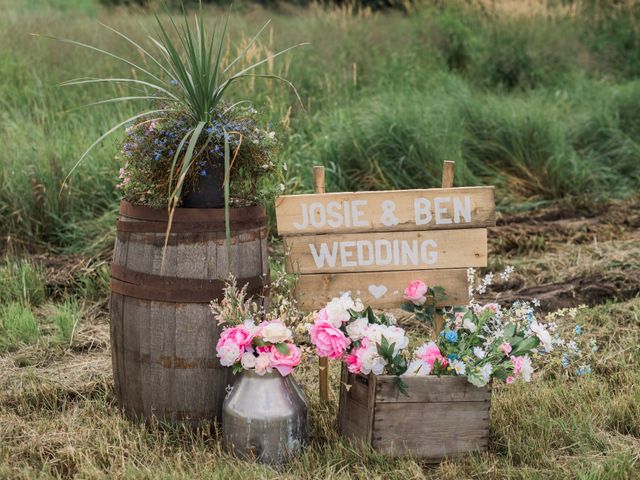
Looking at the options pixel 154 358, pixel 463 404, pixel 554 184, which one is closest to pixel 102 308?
pixel 154 358

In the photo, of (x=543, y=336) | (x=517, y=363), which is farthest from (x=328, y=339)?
(x=543, y=336)

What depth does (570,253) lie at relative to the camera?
5758 mm

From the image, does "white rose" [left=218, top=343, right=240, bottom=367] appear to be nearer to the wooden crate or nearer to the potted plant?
the potted plant

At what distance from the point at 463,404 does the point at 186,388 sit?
1.04 metres

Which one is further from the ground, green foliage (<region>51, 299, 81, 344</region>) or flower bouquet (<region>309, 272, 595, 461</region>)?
flower bouquet (<region>309, 272, 595, 461</region>)

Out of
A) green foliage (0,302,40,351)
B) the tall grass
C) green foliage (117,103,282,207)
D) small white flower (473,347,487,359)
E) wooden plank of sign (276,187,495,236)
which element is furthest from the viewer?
the tall grass

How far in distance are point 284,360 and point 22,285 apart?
2.38 metres

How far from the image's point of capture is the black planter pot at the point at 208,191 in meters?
3.33

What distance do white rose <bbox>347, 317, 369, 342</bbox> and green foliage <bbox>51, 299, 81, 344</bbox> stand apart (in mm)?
1783

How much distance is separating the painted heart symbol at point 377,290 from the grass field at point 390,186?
50cm

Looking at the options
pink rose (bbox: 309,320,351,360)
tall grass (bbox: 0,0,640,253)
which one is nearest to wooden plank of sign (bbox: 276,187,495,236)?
pink rose (bbox: 309,320,351,360)

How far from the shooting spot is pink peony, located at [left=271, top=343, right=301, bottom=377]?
3146mm

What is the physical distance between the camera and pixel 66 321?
14.8 ft

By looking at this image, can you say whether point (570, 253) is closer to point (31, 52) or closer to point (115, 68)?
point (115, 68)
